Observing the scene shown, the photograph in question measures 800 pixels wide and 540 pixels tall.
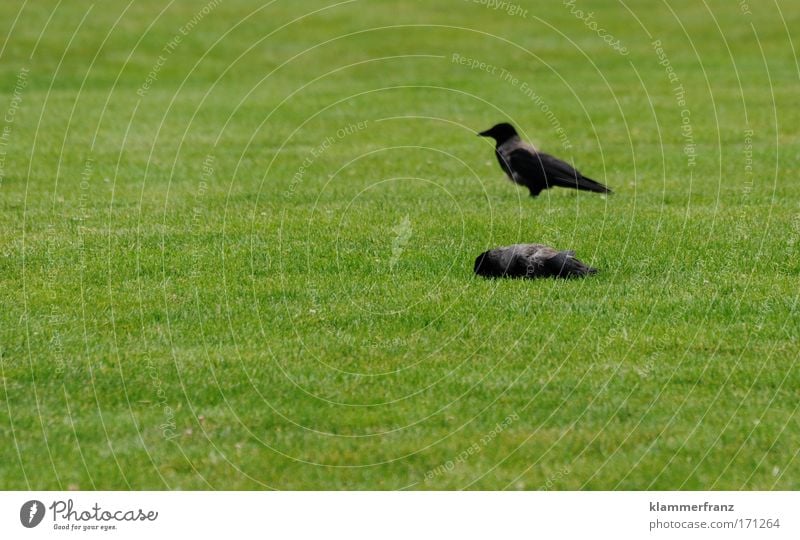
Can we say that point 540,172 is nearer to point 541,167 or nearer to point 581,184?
point 541,167

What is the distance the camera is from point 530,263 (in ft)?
37.8

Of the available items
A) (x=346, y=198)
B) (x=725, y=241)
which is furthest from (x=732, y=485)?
(x=346, y=198)

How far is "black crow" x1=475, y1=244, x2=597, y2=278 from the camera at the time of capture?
11.5 m

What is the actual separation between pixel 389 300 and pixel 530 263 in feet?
4.87

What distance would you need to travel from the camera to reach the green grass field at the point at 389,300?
26.5 ft

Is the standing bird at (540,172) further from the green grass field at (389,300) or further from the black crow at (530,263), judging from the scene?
the black crow at (530,263)

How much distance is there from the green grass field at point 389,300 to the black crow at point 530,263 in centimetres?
23

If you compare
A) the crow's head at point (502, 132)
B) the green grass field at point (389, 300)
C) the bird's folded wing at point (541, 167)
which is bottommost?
the green grass field at point (389, 300)

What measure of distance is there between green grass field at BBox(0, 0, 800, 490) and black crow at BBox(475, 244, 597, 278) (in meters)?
0.23

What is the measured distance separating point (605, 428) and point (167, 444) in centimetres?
300

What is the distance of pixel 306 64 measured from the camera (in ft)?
111

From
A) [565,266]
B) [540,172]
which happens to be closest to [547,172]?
[540,172]

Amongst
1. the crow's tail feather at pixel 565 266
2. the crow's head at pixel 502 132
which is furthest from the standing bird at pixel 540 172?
the crow's tail feather at pixel 565 266
